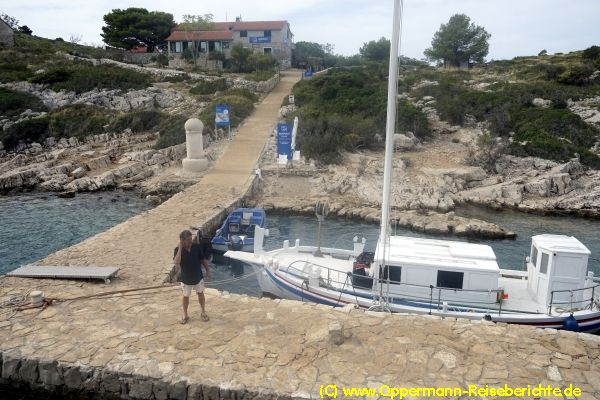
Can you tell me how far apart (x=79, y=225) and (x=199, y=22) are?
46417 millimetres

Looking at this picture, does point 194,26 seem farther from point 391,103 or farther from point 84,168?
point 391,103

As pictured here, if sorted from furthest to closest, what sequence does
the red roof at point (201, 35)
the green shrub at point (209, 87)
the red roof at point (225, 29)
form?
the red roof at point (225, 29) → the red roof at point (201, 35) → the green shrub at point (209, 87)

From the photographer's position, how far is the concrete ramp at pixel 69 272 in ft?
36.4

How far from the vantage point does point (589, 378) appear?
739 centimetres

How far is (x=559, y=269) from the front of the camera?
1107 cm

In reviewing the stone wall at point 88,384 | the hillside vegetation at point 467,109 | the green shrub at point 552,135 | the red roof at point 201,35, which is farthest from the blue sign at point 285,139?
the red roof at point 201,35

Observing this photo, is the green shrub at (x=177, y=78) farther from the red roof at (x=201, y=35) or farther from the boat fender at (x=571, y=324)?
the boat fender at (x=571, y=324)

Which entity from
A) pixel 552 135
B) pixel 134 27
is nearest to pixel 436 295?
pixel 552 135

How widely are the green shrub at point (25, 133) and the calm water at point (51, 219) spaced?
33.7ft

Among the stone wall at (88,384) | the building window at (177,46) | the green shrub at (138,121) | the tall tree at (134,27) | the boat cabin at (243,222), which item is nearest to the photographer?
the stone wall at (88,384)

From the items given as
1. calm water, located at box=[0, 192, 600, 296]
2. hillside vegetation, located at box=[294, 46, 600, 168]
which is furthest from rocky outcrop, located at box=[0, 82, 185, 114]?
calm water, located at box=[0, 192, 600, 296]

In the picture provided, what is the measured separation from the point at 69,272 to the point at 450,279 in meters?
9.17

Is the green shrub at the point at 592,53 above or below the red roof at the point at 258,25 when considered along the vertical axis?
below

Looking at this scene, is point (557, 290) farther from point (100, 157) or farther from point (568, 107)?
point (568, 107)
